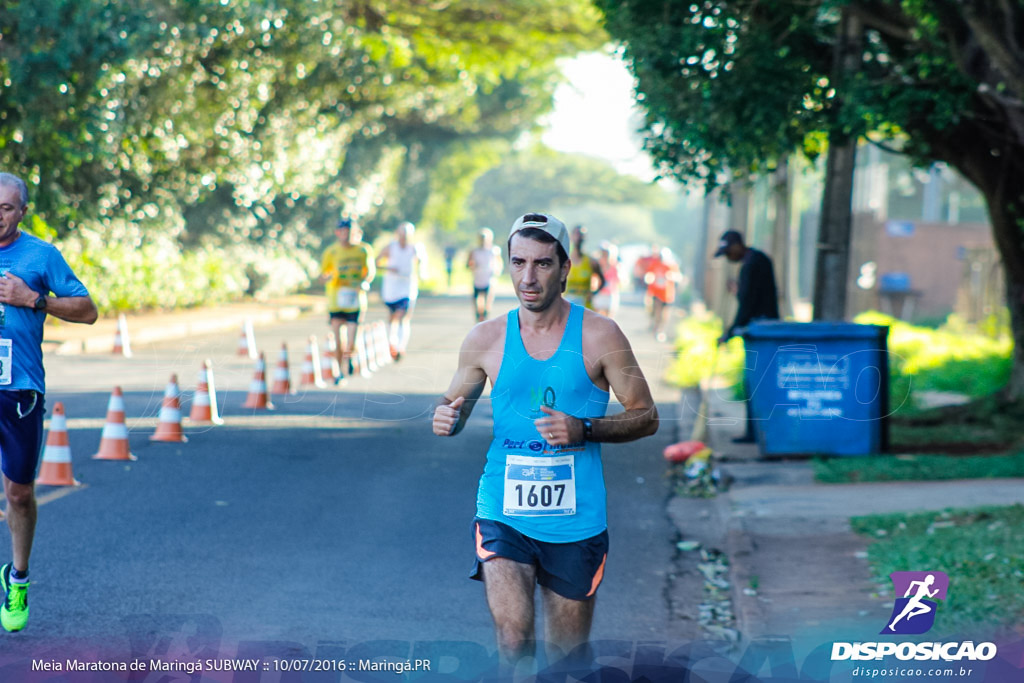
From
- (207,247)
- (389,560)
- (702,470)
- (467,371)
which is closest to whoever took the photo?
(467,371)

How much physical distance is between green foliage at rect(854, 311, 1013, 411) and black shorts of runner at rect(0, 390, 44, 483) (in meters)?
8.91

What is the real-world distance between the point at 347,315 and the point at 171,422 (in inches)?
185

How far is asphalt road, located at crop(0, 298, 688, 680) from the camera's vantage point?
5.84 metres

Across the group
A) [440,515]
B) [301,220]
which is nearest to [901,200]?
[301,220]

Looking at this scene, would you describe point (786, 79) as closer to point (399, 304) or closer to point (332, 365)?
point (332, 365)

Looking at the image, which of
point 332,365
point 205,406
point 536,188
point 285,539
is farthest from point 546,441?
point 536,188

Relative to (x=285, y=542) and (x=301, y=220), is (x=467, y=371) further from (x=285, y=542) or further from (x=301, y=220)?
(x=301, y=220)

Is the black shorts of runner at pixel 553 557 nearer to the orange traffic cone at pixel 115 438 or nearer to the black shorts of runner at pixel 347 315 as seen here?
the orange traffic cone at pixel 115 438

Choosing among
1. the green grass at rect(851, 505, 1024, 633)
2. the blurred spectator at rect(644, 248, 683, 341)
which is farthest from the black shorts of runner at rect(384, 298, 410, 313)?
the green grass at rect(851, 505, 1024, 633)

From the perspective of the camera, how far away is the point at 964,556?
22.8ft

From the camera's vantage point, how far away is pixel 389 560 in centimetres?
732

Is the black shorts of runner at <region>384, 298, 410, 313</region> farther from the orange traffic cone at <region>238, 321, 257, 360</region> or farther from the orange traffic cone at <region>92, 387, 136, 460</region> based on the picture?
the orange traffic cone at <region>92, 387, 136, 460</region>

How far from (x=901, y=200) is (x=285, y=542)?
6679 cm

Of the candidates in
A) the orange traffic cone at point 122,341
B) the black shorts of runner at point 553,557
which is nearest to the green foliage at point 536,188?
the orange traffic cone at point 122,341
